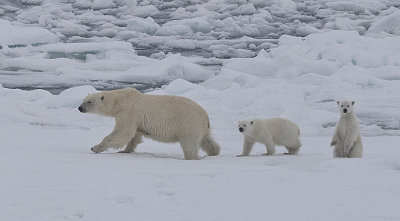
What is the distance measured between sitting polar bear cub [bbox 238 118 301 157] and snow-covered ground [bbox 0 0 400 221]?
0.30 m

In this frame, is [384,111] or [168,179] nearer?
[168,179]

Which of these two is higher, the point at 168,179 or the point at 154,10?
the point at 168,179

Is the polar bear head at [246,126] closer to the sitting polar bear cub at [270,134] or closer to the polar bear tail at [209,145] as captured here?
the sitting polar bear cub at [270,134]

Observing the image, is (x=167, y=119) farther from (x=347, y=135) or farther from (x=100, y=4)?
(x=100, y=4)

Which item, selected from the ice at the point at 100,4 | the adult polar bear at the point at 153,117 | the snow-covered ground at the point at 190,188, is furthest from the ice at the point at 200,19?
the snow-covered ground at the point at 190,188

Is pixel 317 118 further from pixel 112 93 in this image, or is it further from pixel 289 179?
pixel 289 179

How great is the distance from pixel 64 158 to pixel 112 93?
3.52ft

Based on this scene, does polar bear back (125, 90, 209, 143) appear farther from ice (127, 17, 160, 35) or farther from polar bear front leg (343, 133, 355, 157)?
ice (127, 17, 160, 35)

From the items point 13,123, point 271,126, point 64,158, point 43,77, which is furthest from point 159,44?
point 64,158

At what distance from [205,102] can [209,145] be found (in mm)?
3896

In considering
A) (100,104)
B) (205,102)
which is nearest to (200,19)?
(205,102)

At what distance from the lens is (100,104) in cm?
487

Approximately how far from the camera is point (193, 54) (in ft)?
51.0

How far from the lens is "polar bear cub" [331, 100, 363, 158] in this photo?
4.68 meters
